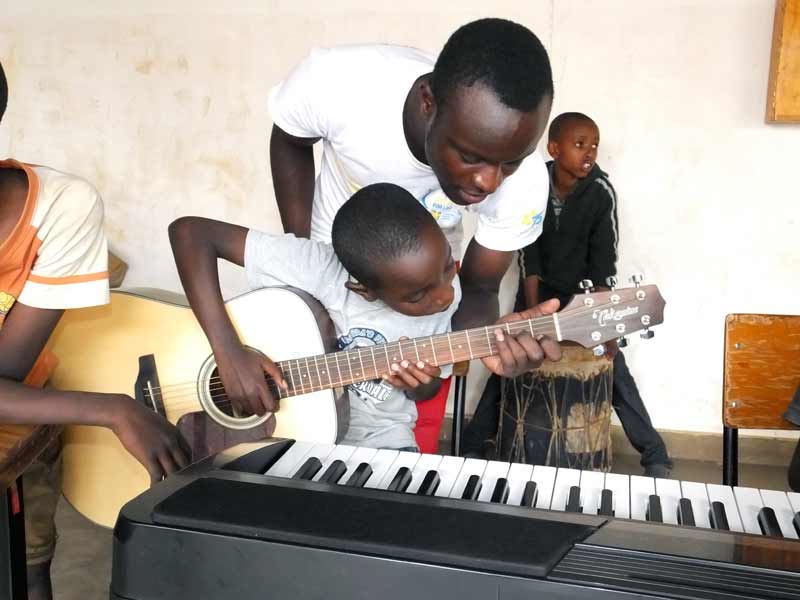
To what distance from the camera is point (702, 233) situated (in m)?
3.37

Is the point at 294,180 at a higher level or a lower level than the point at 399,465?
higher

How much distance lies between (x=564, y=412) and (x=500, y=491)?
146 cm

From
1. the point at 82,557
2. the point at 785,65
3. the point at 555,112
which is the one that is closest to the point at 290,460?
the point at 82,557

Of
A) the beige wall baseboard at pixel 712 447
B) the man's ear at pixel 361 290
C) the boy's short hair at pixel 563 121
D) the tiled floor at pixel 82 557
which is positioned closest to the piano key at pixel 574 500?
the man's ear at pixel 361 290

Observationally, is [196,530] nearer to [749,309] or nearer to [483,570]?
[483,570]

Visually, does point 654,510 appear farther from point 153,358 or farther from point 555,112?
point 555,112

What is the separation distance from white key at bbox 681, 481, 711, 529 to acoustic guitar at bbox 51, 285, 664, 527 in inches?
20.0

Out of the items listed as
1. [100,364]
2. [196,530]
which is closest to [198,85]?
A: [100,364]

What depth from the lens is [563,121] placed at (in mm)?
3152

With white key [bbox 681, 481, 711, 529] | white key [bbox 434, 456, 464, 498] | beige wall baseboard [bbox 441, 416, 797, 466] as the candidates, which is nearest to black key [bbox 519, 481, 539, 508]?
white key [bbox 434, 456, 464, 498]

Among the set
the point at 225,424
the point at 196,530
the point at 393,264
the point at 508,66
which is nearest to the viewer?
the point at 196,530

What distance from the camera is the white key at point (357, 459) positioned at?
125 cm

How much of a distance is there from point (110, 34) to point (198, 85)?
19.4 inches

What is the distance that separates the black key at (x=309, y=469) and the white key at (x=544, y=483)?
1.14 ft
